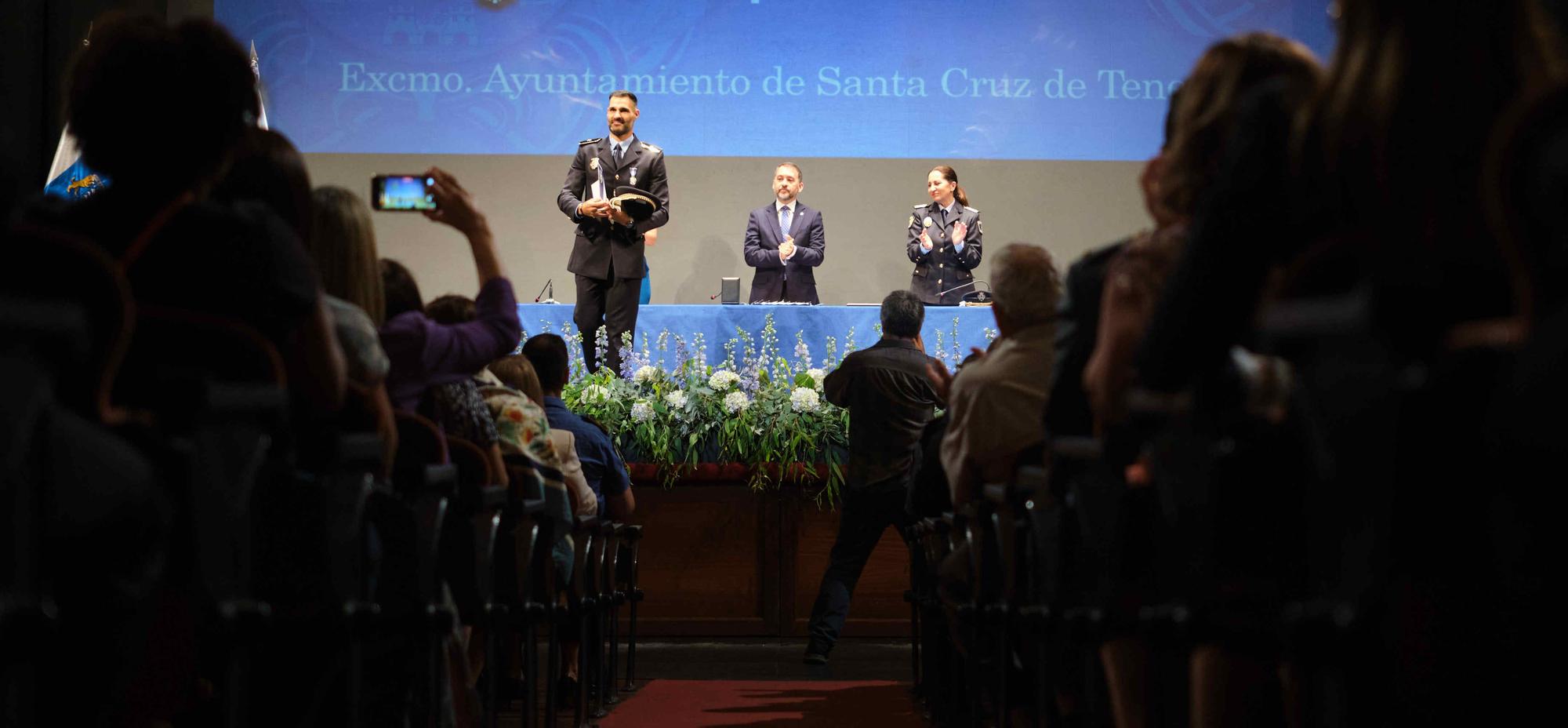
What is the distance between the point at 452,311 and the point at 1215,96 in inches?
74.4

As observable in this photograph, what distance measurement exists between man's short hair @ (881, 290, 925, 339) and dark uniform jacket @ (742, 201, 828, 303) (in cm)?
363

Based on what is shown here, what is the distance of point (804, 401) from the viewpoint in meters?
6.03

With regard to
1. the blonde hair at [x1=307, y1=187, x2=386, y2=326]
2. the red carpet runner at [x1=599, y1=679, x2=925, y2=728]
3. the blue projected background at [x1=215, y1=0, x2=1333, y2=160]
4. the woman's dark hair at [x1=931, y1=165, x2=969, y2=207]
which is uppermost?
the blue projected background at [x1=215, y1=0, x2=1333, y2=160]

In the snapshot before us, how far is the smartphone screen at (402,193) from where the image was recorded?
274cm

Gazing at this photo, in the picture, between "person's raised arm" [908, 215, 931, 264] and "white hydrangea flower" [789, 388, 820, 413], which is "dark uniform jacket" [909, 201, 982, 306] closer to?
"person's raised arm" [908, 215, 931, 264]

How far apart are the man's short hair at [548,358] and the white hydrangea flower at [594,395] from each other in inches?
53.1

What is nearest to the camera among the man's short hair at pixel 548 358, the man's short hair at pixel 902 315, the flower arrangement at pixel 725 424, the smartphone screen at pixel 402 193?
the smartphone screen at pixel 402 193

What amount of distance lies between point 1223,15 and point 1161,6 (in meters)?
0.44

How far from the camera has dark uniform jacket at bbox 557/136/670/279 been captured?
7.98 meters

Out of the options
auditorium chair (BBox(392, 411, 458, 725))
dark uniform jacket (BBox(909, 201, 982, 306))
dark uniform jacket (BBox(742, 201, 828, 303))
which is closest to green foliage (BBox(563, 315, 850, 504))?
dark uniform jacket (BBox(909, 201, 982, 306))

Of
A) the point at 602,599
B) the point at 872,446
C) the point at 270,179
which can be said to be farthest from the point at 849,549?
the point at 270,179

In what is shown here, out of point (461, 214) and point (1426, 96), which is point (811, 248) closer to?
point (461, 214)

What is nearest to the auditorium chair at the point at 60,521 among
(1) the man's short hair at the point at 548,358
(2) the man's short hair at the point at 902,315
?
(1) the man's short hair at the point at 548,358

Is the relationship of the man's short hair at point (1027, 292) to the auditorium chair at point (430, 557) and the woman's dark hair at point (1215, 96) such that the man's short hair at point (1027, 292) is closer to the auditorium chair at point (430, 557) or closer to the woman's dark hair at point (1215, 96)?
the woman's dark hair at point (1215, 96)
